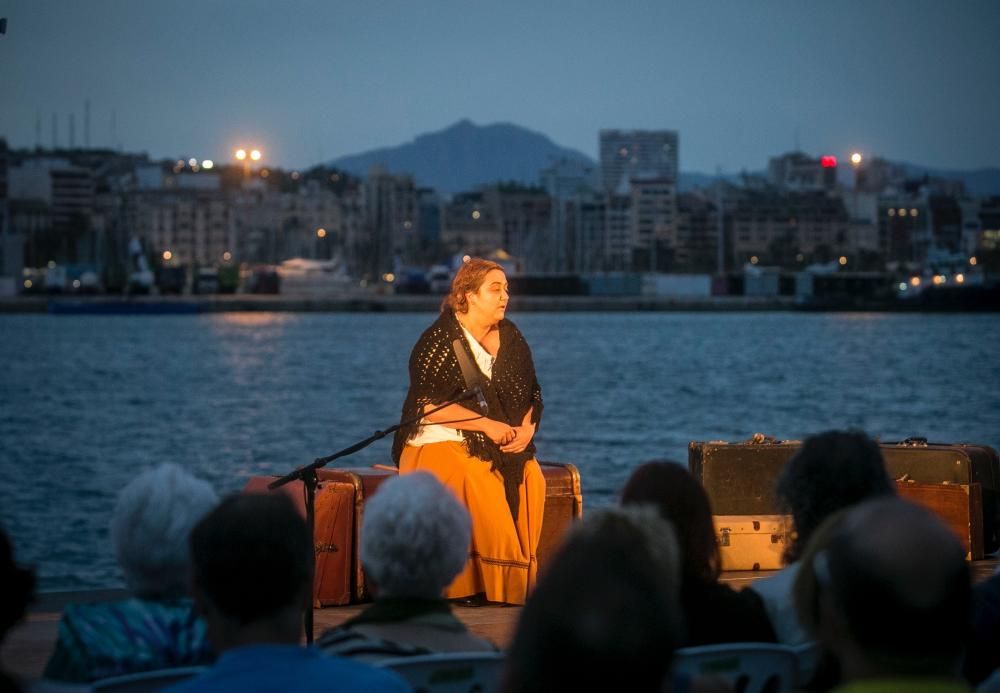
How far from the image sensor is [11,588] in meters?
2.25

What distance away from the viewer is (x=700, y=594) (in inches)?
118

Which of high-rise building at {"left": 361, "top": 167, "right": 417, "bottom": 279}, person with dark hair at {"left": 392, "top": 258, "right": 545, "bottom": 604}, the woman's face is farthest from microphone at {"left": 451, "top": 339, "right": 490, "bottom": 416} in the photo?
high-rise building at {"left": 361, "top": 167, "right": 417, "bottom": 279}

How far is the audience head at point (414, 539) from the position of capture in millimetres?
2688

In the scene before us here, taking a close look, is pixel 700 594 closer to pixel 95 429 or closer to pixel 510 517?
pixel 510 517

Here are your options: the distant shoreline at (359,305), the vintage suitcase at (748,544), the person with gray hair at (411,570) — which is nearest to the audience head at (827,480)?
the person with gray hair at (411,570)

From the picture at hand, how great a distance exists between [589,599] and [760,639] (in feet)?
4.54

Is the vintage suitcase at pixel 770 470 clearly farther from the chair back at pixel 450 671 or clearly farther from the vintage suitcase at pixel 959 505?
the chair back at pixel 450 671

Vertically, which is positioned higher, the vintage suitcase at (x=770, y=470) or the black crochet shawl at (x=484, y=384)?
the black crochet shawl at (x=484, y=384)

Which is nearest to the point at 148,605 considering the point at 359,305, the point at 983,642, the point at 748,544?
the point at 983,642

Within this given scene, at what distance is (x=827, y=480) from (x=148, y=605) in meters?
1.27

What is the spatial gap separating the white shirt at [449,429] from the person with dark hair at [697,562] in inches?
94.5

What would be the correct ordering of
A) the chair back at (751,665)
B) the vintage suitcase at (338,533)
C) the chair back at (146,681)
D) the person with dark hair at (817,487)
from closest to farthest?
the chair back at (146,681) < the chair back at (751,665) < the person with dark hair at (817,487) < the vintage suitcase at (338,533)

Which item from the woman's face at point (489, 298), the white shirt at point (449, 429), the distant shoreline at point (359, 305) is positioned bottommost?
the distant shoreline at point (359, 305)

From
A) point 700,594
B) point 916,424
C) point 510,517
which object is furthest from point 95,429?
point 700,594
